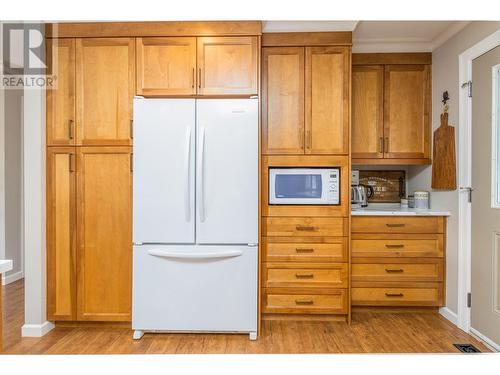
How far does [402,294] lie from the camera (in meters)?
2.79

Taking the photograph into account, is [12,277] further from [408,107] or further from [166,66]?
[408,107]

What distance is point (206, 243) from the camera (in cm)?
236

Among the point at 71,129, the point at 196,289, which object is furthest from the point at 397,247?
the point at 71,129

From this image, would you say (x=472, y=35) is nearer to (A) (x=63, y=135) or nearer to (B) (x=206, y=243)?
(B) (x=206, y=243)

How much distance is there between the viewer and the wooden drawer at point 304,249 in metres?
2.62

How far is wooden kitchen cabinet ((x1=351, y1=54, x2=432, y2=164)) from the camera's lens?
3.00 metres

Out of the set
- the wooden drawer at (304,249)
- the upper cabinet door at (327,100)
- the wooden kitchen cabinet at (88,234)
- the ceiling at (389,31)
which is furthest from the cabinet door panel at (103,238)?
the ceiling at (389,31)

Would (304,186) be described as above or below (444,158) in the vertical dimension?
below

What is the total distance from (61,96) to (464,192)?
124 inches

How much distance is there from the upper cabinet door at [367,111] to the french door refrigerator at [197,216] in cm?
116

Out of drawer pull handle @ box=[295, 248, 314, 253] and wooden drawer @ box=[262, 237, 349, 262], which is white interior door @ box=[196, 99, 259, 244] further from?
drawer pull handle @ box=[295, 248, 314, 253]

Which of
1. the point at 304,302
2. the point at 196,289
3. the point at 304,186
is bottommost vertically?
the point at 304,302

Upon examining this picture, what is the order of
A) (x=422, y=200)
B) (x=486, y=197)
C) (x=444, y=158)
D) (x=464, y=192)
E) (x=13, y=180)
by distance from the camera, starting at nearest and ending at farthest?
1. (x=486, y=197)
2. (x=464, y=192)
3. (x=444, y=158)
4. (x=422, y=200)
5. (x=13, y=180)
